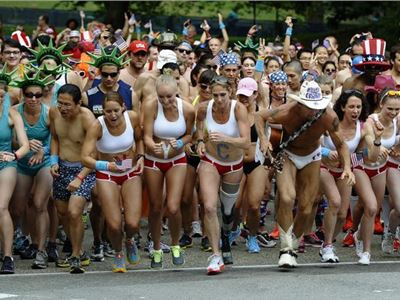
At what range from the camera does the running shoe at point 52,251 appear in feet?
44.7

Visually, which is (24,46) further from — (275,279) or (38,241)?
(275,279)

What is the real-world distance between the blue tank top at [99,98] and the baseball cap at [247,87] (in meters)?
1.25

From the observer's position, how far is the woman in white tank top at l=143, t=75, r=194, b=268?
12.9 m

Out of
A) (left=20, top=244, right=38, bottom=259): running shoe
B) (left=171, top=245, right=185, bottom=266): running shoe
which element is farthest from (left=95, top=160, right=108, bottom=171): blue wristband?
(left=20, top=244, right=38, bottom=259): running shoe

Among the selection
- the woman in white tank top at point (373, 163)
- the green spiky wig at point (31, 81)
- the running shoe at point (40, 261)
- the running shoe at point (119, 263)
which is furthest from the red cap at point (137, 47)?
the running shoe at point (119, 263)

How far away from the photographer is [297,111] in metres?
12.9

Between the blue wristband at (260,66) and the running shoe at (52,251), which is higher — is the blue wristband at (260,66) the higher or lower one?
the higher one

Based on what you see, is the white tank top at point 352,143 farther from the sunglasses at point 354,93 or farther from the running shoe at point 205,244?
the running shoe at point 205,244

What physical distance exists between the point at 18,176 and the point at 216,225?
2.28m

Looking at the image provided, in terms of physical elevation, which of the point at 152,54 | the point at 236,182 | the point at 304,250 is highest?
the point at 152,54

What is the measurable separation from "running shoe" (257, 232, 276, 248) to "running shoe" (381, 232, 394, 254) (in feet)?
Result: 4.47

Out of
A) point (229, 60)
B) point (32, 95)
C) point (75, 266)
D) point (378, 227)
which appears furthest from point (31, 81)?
Answer: point (378, 227)

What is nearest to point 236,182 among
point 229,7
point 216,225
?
point 216,225

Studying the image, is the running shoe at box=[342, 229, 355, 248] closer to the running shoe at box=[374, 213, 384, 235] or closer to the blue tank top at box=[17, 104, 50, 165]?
the running shoe at box=[374, 213, 384, 235]
